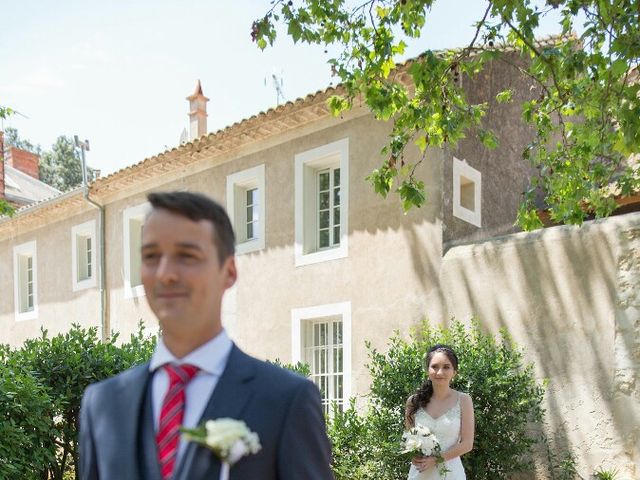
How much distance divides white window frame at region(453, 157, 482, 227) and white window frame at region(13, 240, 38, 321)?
11.7 meters

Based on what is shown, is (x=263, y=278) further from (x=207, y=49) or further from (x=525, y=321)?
(x=525, y=321)

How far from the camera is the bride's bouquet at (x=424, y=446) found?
6.05m

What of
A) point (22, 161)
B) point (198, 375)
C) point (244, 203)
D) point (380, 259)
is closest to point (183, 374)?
point (198, 375)

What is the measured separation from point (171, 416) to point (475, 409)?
7278mm

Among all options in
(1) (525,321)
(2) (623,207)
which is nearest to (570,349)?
(1) (525,321)

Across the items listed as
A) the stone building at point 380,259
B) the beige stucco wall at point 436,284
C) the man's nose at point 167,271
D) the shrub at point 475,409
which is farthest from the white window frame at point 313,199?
the man's nose at point 167,271

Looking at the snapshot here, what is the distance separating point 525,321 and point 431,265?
1707 millimetres

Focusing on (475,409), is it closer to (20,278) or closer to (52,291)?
(52,291)

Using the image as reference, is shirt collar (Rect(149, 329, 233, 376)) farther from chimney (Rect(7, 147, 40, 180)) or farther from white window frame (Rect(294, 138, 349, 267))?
chimney (Rect(7, 147, 40, 180))

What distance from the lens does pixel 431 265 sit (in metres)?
10.9

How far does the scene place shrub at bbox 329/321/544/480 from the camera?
8.49 metres

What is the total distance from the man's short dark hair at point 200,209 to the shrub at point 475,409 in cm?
674

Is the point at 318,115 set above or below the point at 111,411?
above

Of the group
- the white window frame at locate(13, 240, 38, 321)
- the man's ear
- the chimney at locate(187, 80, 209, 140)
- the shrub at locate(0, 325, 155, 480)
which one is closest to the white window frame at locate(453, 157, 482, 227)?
the shrub at locate(0, 325, 155, 480)
